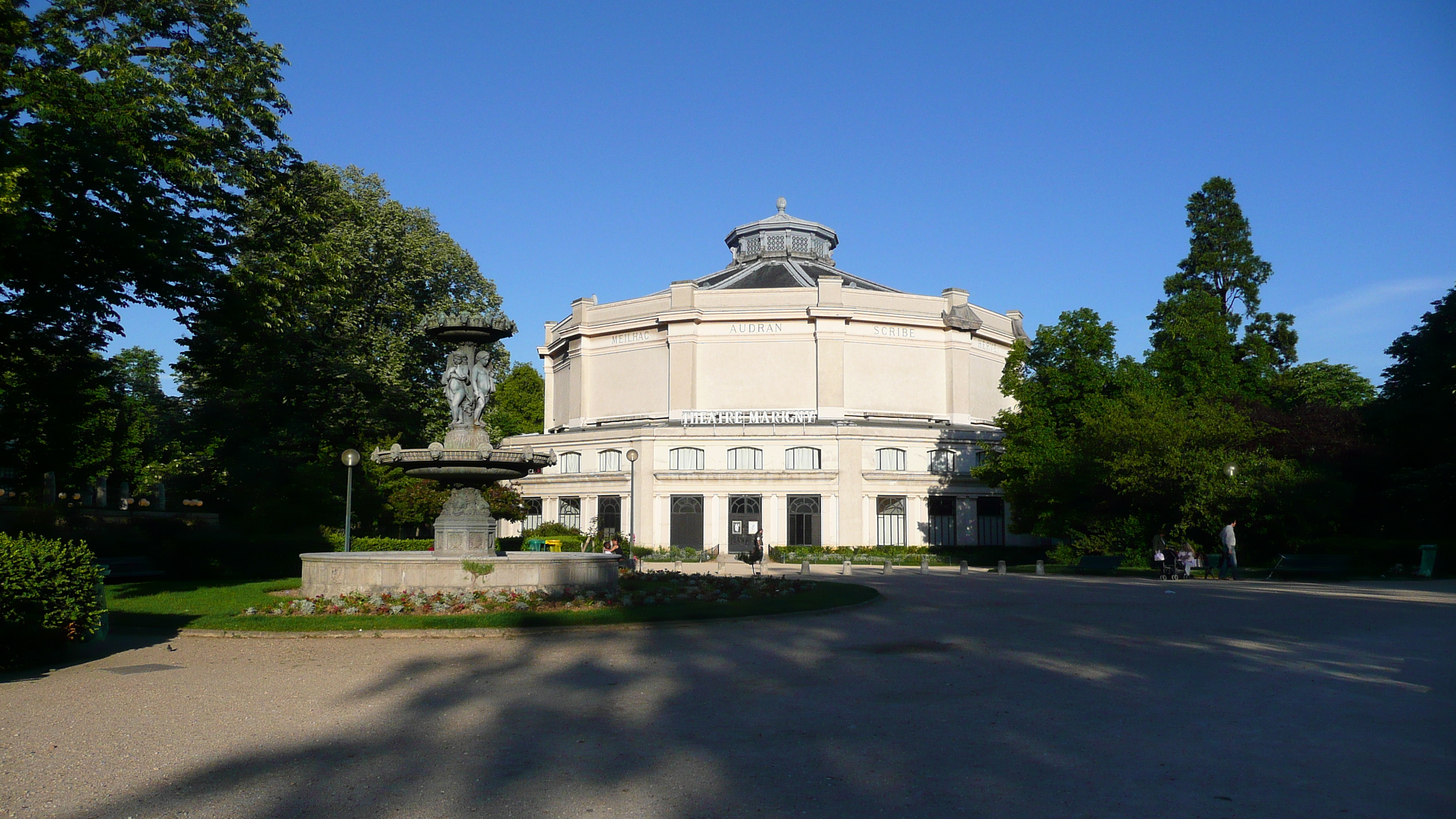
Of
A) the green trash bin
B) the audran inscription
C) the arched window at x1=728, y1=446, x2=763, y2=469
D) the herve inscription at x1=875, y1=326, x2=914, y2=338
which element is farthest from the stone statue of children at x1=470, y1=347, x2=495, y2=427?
the herve inscription at x1=875, y1=326, x2=914, y2=338

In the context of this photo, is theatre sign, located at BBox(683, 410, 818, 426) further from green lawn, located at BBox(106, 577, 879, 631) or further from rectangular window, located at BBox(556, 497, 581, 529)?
green lawn, located at BBox(106, 577, 879, 631)

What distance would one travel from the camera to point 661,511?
5538cm

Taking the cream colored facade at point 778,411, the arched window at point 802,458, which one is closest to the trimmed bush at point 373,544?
the cream colored facade at point 778,411

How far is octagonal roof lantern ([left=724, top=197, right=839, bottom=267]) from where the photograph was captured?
7362 centimetres

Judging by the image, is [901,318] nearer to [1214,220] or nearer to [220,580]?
[1214,220]

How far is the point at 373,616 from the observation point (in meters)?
17.2

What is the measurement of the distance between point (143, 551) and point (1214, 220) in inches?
2449

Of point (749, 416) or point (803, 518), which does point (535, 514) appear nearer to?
point (749, 416)

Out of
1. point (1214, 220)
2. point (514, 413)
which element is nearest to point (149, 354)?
point (514, 413)

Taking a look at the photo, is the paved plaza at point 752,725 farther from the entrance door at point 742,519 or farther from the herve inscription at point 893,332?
the herve inscription at point 893,332

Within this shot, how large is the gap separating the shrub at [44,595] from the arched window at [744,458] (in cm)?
4364

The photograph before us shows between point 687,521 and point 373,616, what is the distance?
38514 mm

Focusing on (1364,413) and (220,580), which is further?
(1364,413)

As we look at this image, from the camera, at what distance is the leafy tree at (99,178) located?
18812mm
